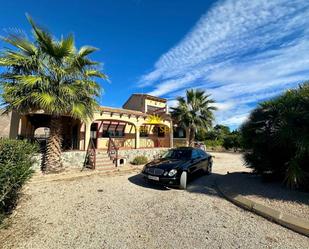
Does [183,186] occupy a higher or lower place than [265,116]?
lower

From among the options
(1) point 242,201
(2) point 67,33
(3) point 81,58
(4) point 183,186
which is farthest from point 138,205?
(2) point 67,33

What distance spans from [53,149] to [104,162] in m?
2.96

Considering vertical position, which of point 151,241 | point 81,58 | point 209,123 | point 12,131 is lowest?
point 151,241

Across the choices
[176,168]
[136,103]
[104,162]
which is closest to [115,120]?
[104,162]

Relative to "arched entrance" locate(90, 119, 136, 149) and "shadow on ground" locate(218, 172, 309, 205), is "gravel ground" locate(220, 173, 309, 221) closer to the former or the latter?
"shadow on ground" locate(218, 172, 309, 205)

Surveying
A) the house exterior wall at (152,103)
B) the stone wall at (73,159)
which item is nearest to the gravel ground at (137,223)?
the stone wall at (73,159)

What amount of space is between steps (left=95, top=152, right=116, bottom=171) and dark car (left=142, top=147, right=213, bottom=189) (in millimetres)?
3932

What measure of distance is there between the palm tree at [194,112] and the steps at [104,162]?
9001 mm

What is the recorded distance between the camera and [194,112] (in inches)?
719

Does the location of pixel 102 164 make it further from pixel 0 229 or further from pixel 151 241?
pixel 151 241

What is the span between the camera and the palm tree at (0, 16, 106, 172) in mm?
7660

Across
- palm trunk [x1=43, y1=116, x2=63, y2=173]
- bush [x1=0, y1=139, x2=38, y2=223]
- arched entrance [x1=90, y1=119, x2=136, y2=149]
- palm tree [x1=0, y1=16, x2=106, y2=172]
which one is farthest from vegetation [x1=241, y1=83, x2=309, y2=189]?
arched entrance [x1=90, y1=119, x2=136, y2=149]

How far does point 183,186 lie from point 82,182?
4.22 meters

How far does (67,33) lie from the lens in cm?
816
